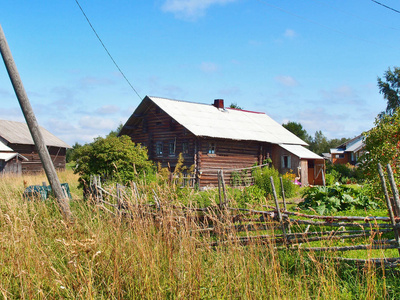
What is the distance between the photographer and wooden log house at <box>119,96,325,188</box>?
20.6 m

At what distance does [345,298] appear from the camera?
4281mm

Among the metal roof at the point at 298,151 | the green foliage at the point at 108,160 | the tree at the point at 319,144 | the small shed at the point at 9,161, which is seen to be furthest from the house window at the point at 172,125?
the tree at the point at 319,144

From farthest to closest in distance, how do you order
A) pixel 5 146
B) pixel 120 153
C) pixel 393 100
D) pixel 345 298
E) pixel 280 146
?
pixel 393 100 → pixel 5 146 → pixel 280 146 → pixel 120 153 → pixel 345 298

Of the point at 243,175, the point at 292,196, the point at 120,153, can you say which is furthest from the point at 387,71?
the point at 120,153

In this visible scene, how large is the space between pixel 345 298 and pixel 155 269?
7.82 feet

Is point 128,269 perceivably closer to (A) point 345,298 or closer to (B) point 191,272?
(B) point 191,272

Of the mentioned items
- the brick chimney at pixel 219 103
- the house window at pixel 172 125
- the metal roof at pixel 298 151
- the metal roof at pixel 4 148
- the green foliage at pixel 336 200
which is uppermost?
the brick chimney at pixel 219 103

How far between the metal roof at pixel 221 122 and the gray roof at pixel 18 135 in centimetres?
1511

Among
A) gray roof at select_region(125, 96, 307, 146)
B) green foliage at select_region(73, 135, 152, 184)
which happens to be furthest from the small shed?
green foliage at select_region(73, 135, 152, 184)

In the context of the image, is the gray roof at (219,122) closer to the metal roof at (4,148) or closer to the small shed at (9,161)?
the small shed at (9,161)

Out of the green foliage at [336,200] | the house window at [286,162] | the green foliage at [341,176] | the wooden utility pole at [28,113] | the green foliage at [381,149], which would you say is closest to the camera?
the wooden utility pole at [28,113]

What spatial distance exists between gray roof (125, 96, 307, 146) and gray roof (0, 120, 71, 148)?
1404 centimetres

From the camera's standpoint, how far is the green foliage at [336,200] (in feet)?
34.7

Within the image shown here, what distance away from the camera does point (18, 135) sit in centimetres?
3312
